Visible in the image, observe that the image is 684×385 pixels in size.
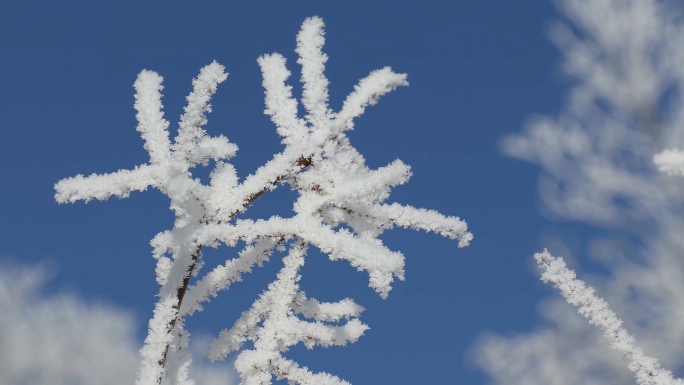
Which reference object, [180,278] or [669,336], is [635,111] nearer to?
[669,336]

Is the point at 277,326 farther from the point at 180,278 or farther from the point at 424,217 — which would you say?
the point at 424,217

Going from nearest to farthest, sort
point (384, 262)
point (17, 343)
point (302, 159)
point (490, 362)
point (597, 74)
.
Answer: point (384, 262)
point (302, 159)
point (490, 362)
point (597, 74)
point (17, 343)

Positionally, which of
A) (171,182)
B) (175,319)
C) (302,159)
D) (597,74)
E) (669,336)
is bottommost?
(175,319)

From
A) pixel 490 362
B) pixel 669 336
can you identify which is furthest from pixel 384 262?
pixel 490 362

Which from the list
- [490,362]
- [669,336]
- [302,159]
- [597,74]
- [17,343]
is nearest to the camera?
[302,159]

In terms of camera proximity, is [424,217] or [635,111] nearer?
[424,217]

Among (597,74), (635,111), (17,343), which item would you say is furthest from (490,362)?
(17,343)

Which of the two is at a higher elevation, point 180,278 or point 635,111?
point 635,111
